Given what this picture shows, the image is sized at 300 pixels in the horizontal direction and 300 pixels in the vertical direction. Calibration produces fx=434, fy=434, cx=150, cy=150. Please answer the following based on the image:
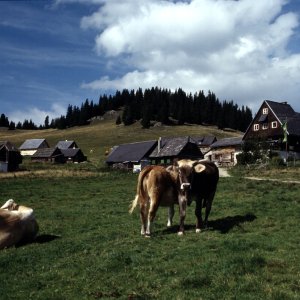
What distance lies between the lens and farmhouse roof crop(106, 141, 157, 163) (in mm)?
83325

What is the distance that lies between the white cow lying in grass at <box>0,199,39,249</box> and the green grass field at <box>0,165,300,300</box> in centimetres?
47

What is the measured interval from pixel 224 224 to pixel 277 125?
6622cm

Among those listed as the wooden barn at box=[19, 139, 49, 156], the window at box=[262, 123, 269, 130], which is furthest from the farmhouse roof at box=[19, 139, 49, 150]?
the window at box=[262, 123, 269, 130]

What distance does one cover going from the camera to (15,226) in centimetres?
1491

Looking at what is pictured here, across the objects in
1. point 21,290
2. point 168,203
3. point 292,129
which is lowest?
point 21,290

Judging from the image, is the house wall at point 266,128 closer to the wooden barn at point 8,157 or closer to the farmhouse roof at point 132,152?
the farmhouse roof at point 132,152

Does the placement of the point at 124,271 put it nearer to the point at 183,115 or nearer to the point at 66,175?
the point at 66,175

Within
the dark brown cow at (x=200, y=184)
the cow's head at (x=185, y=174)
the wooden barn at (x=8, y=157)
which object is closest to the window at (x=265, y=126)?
the wooden barn at (x=8, y=157)

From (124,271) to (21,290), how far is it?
2444 mm

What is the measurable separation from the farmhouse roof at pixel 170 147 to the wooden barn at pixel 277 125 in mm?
11339

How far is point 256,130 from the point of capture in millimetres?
83438

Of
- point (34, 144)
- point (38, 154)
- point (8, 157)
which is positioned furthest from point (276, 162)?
point (34, 144)

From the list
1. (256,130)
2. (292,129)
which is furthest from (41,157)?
(292,129)

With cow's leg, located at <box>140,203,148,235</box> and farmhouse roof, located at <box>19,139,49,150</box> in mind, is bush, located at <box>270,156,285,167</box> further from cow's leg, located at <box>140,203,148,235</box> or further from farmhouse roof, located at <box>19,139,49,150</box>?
farmhouse roof, located at <box>19,139,49,150</box>
